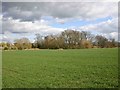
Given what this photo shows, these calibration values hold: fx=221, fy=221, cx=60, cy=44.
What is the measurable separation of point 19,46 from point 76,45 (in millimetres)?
40143

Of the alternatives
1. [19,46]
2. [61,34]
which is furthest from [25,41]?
[61,34]

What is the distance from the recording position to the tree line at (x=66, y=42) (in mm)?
147500

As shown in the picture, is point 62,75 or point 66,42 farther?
point 66,42

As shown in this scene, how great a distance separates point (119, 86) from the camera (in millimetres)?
12820

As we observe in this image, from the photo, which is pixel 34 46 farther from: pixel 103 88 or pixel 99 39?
pixel 103 88

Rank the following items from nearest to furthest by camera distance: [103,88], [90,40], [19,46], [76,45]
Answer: [103,88], [19,46], [76,45], [90,40]

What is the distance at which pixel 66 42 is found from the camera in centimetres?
15675

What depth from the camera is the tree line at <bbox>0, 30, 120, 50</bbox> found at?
147500 mm

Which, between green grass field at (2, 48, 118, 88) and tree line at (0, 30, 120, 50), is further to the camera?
tree line at (0, 30, 120, 50)

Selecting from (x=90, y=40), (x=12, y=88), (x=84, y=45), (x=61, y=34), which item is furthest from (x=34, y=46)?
(x=12, y=88)

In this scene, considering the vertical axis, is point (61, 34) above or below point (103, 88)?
above

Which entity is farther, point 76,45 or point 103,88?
point 76,45

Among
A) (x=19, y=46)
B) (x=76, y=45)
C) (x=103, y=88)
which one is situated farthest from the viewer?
(x=76, y=45)

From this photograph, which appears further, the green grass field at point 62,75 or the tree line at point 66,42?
the tree line at point 66,42
